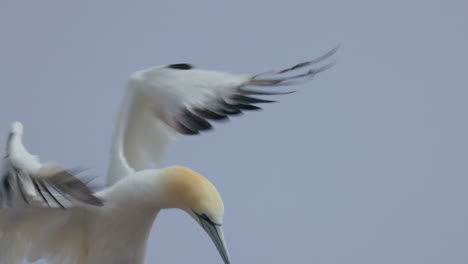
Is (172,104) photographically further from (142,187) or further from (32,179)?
(32,179)

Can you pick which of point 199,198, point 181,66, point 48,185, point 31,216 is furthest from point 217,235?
point 181,66

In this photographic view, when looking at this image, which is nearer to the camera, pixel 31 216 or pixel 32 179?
pixel 32 179

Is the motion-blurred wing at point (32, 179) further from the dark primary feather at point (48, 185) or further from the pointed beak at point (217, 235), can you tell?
the pointed beak at point (217, 235)

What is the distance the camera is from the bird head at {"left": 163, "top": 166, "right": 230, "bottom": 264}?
1.63 meters

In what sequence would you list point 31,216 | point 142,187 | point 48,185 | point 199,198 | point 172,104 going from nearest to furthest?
point 48,185, point 199,198, point 142,187, point 31,216, point 172,104

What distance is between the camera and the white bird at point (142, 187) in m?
1.69

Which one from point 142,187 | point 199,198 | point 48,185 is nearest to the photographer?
point 48,185

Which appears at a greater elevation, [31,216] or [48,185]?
[48,185]

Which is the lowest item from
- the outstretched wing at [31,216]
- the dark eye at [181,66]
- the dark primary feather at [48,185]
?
the outstretched wing at [31,216]

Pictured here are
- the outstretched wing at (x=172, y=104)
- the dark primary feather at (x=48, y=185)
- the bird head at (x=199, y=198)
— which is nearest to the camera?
the dark primary feather at (x=48, y=185)

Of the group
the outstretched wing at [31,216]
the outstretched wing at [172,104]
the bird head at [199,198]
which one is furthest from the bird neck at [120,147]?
the bird head at [199,198]

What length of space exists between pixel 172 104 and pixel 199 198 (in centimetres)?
53

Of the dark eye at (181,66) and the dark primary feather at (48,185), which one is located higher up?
the dark eye at (181,66)

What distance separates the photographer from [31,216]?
6.12 feet
